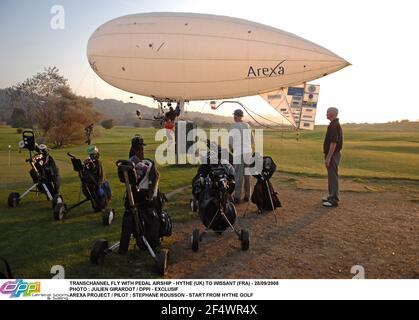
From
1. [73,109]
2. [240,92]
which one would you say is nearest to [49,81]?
[73,109]

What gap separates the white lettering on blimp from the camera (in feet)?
38.7

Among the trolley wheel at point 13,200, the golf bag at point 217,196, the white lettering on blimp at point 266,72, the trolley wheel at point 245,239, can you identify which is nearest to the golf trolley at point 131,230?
the golf bag at point 217,196

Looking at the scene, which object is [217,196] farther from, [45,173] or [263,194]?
[45,173]

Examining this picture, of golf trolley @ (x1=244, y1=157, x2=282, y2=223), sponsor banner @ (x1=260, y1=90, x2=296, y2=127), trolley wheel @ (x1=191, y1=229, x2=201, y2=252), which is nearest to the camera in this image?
trolley wheel @ (x1=191, y1=229, x2=201, y2=252)

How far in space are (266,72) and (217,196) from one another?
7.61 meters

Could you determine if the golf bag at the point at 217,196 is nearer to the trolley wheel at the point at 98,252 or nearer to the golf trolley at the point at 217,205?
the golf trolley at the point at 217,205

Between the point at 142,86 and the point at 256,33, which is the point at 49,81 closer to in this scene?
the point at 142,86

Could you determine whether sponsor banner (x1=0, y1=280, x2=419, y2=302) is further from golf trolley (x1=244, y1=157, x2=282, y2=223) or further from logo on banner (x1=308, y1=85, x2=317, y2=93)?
logo on banner (x1=308, y1=85, x2=317, y2=93)

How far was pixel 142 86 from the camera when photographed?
43.3 feet

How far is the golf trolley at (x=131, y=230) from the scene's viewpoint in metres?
4.50

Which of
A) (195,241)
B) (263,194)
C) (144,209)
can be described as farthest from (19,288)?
(263,194)

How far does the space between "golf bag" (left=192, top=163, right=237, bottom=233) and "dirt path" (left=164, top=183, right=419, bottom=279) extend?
1.40ft

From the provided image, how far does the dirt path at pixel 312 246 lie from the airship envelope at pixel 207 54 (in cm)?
565

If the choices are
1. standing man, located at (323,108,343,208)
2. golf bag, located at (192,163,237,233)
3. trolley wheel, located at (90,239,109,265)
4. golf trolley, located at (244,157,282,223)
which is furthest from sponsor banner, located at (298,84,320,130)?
trolley wheel, located at (90,239,109,265)
